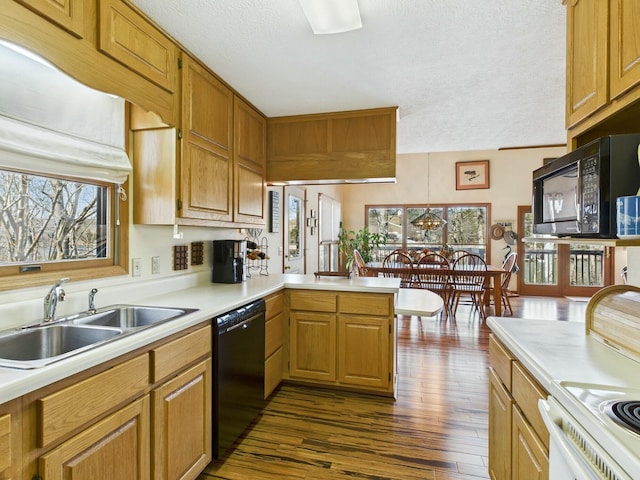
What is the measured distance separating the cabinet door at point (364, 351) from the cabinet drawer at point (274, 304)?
0.50 m

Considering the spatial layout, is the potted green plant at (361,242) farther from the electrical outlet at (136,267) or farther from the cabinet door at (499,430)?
the cabinet door at (499,430)

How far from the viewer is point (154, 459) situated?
1.42m

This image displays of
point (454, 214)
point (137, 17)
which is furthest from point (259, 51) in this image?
point (454, 214)

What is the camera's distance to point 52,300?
1.50 meters

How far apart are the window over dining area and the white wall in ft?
0.48

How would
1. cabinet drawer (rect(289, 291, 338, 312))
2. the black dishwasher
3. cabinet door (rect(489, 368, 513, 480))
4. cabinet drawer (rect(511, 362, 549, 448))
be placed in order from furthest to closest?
1. cabinet drawer (rect(289, 291, 338, 312))
2. the black dishwasher
3. cabinet door (rect(489, 368, 513, 480))
4. cabinet drawer (rect(511, 362, 549, 448))

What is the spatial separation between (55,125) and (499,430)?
2.48m

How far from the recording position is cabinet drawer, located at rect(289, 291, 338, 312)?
278 cm

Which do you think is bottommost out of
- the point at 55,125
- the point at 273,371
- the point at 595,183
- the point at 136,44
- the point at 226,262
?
the point at 273,371

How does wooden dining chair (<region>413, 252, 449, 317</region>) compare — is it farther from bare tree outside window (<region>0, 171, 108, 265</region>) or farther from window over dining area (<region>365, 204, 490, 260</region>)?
bare tree outside window (<region>0, 171, 108, 265</region>)

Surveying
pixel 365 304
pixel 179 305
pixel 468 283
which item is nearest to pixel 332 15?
pixel 179 305

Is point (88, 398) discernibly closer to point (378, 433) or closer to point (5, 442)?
point (5, 442)

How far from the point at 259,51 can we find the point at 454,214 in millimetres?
6568

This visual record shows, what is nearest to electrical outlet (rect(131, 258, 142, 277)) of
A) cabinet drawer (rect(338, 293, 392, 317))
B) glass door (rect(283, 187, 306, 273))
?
cabinet drawer (rect(338, 293, 392, 317))
